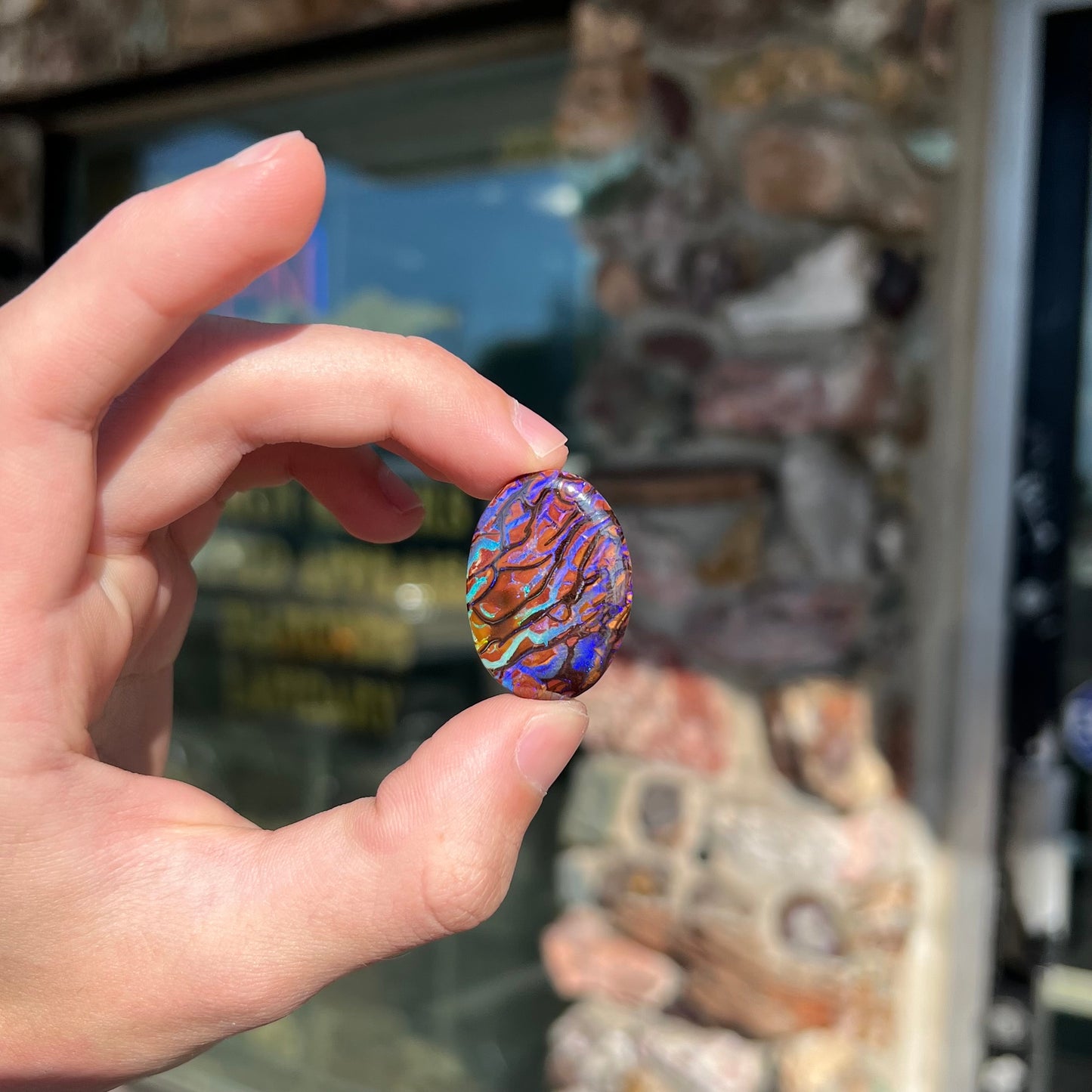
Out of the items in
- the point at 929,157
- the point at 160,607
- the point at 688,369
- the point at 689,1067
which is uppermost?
the point at 929,157

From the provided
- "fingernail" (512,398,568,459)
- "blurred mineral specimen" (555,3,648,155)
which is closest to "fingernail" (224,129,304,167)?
"fingernail" (512,398,568,459)

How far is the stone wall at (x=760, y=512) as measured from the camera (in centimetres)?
168

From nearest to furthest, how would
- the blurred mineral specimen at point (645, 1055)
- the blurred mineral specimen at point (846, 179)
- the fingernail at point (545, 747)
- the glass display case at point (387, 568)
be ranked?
the fingernail at point (545, 747), the blurred mineral specimen at point (846, 179), the blurred mineral specimen at point (645, 1055), the glass display case at point (387, 568)

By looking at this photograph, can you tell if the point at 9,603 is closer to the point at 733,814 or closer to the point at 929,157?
the point at 733,814

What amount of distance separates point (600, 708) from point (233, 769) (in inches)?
59.4

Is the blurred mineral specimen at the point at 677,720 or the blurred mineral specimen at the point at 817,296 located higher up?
the blurred mineral specimen at the point at 817,296

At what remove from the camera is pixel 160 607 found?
1.03 m

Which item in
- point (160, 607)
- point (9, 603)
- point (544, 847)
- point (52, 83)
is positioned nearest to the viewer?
point (9, 603)

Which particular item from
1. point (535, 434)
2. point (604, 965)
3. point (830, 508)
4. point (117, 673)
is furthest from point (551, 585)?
point (604, 965)

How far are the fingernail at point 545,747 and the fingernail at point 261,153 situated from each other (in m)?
0.53

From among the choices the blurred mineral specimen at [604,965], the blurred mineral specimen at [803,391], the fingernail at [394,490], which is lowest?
the blurred mineral specimen at [604,965]

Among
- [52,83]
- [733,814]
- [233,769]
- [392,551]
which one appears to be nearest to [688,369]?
[733,814]

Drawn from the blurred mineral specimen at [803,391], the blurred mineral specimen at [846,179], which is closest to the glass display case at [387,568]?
the blurred mineral specimen at [803,391]

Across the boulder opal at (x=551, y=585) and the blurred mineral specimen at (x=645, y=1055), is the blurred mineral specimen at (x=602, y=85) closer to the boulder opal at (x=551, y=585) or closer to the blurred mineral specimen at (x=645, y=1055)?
the boulder opal at (x=551, y=585)
